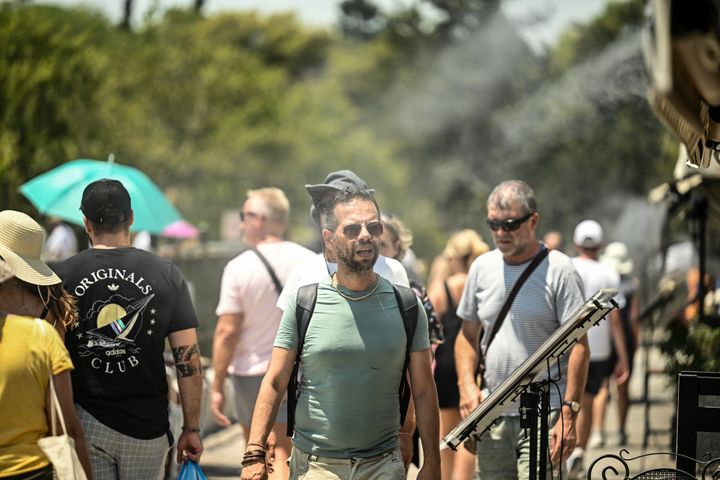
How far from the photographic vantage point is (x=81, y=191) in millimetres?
8555

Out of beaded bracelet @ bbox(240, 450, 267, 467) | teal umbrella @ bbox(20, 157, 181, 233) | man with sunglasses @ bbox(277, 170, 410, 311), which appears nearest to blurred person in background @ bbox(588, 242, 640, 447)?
teal umbrella @ bbox(20, 157, 181, 233)

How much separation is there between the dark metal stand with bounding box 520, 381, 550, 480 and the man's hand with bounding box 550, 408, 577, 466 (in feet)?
1.77

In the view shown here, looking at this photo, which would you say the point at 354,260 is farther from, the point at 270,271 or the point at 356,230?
the point at 270,271

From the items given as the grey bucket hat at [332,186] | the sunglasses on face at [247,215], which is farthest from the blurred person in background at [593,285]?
the grey bucket hat at [332,186]

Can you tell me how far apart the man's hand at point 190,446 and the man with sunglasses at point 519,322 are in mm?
1383

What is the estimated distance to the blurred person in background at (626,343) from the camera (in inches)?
422

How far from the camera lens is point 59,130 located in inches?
920

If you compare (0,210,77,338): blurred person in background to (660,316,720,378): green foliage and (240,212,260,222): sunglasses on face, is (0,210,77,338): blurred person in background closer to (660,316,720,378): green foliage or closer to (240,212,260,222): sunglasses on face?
(240,212,260,222): sunglasses on face

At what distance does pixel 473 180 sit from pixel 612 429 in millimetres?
27379

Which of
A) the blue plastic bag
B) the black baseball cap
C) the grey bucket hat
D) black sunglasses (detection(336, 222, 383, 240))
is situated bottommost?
the blue plastic bag

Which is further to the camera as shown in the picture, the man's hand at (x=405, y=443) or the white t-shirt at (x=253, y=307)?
the white t-shirt at (x=253, y=307)

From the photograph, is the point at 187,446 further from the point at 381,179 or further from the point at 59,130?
the point at 381,179

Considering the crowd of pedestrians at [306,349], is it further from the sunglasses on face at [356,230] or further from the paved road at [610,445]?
the paved road at [610,445]

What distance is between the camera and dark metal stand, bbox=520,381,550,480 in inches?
195
